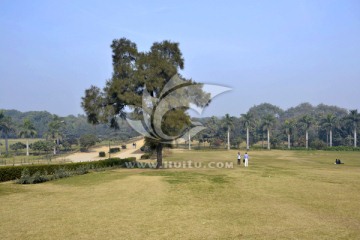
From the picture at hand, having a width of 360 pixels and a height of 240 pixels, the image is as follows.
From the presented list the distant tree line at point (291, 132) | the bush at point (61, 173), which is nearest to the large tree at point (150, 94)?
the bush at point (61, 173)

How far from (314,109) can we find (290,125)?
93.2 metres

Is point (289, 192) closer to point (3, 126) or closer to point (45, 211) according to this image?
point (45, 211)

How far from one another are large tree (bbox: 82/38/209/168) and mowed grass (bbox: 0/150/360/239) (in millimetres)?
11508

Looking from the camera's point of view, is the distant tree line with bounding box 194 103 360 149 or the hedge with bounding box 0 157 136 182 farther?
the distant tree line with bounding box 194 103 360 149

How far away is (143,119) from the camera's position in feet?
104

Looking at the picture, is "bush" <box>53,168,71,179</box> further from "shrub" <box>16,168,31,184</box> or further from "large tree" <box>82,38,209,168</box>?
"large tree" <box>82,38,209,168</box>

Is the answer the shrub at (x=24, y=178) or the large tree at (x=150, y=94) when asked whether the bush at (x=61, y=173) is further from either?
the large tree at (x=150, y=94)

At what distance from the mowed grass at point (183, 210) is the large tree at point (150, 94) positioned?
11.5m

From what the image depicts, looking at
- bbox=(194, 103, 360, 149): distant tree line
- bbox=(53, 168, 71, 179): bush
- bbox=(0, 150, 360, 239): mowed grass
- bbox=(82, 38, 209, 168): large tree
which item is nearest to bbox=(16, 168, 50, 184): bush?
bbox=(53, 168, 71, 179): bush

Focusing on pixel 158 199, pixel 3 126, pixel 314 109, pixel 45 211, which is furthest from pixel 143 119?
pixel 314 109

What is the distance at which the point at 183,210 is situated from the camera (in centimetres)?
1295

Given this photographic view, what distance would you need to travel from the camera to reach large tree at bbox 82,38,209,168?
30.9m

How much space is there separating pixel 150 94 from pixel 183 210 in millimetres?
21560

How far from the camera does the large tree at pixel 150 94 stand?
101 ft
